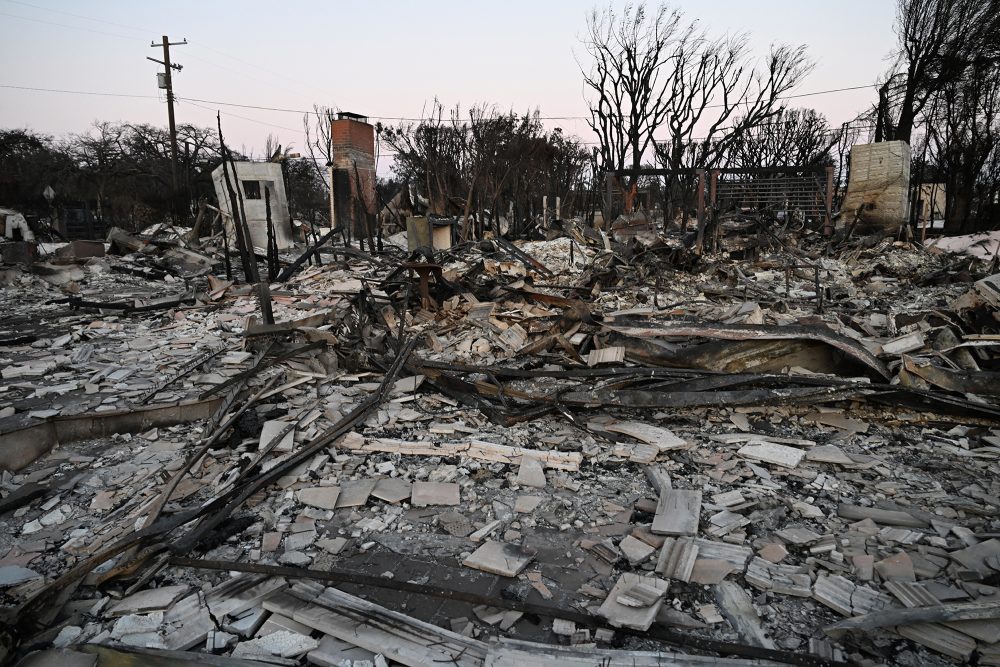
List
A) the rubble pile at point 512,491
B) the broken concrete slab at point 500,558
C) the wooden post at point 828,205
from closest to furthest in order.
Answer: the rubble pile at point 512,491
the broken concrete slab at point 500,558
the wooden post at point 828,205

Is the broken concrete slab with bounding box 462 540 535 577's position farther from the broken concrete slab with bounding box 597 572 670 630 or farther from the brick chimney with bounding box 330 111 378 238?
the brick chimney with bounding box 330 111 378 238

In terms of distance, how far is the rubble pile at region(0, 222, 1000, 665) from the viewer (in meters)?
2.25

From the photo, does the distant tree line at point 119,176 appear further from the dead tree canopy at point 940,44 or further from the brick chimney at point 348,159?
the dead tree canopy at point 940,44

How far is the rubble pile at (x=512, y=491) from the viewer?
2254 millimetres

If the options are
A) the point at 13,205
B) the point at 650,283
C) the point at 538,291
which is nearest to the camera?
the point at 538,291

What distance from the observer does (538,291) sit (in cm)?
743

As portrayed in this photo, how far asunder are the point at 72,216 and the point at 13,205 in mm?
2964

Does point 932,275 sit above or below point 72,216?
below

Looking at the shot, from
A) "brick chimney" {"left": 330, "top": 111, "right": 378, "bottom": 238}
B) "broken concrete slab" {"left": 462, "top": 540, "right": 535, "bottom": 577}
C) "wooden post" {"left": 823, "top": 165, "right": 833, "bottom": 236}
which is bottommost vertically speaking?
"broken concrete slab" {"left": 462, "top": 540, "right": 535, "bottom": 577}

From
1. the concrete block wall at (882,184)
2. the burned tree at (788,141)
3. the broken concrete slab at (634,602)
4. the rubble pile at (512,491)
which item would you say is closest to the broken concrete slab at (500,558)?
the rubble pile at (512,491)

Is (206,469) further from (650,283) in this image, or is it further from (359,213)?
(359,213)

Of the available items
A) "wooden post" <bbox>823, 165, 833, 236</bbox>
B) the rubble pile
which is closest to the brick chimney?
"wooden post" <bbox>823, 165, 833, 236</bbox>

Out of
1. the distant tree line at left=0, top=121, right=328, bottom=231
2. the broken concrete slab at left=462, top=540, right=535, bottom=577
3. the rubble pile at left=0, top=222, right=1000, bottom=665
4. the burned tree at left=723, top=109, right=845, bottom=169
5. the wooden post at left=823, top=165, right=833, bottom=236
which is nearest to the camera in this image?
the rubble pile at left=0, top=222, right=1000, bottom=665

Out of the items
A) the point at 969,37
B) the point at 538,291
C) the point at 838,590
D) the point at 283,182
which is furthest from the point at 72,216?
the point at 969,37
